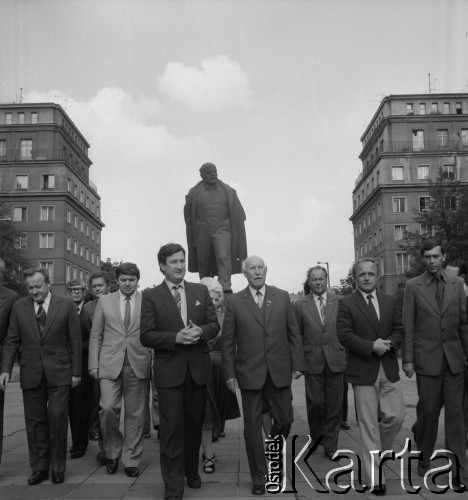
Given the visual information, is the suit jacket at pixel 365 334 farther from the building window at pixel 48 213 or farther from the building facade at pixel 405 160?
the building window at pixel 48 213

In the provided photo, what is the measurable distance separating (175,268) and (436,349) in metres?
2.64

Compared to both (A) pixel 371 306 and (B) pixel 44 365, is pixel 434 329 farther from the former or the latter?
(B) pixel 44 365

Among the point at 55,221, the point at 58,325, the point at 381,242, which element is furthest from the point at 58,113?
the point at 58,325

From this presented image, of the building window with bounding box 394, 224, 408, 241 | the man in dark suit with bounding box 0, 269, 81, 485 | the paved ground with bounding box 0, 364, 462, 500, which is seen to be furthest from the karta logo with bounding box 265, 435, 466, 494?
the building window with bounding box 394, 224, 408, 241

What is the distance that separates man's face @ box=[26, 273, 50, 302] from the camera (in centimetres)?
646

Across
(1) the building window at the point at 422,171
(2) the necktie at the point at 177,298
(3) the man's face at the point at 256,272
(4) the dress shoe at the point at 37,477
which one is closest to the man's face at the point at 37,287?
(2) the necktie at the point at 177,298

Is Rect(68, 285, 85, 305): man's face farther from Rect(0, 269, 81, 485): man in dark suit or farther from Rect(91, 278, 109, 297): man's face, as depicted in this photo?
Rect(0, 269, 81, 485): man in dark suit

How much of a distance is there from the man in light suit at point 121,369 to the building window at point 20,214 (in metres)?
58.7

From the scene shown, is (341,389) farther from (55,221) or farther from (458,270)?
(55,221)

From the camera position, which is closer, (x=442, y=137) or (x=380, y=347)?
(x=380, y=347)

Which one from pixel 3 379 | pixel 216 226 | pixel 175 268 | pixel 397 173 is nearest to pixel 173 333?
pixel 175 268

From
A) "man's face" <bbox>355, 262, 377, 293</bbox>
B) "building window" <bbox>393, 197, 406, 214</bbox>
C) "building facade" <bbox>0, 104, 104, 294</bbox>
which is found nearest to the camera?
"man's face" <bbox>355, 262, 377, 293</bbox>

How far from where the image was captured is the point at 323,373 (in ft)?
24.6

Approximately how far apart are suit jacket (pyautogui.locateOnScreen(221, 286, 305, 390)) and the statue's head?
15.0ft
